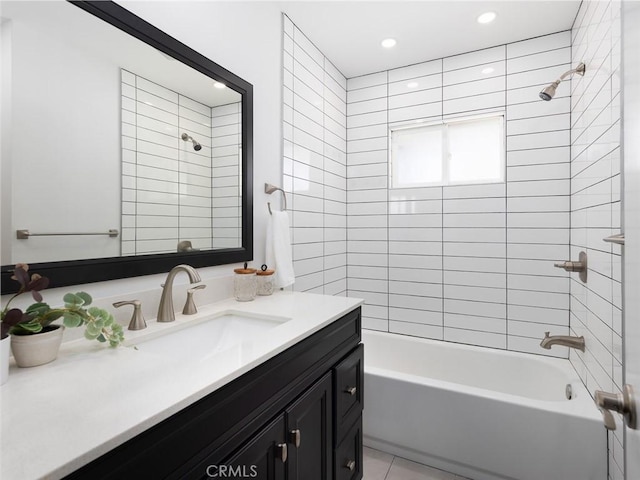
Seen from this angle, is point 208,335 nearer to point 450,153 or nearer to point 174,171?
point 174,171

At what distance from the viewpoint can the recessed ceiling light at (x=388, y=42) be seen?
7.55 ft

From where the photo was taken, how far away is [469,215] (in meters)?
2.46

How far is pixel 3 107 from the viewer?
0.84m

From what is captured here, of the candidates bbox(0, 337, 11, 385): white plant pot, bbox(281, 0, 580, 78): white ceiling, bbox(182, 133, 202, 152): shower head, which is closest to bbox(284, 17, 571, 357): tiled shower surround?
bbox(281, 0, 580, 78): white ceiling

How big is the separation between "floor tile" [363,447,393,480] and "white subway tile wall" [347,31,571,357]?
3.20ft

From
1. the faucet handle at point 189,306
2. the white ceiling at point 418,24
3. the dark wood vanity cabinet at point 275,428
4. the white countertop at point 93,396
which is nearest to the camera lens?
the white countertop at point 93,396

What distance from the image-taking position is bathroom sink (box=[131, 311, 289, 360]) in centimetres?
103

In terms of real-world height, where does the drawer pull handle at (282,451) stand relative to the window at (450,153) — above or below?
below

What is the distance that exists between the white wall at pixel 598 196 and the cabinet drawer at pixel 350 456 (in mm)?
1043

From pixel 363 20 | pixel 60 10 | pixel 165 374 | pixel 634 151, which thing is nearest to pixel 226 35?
pixel 60 10

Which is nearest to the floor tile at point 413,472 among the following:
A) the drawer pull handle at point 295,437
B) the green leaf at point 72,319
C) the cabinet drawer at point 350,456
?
the cabinet drawer at point 350,456

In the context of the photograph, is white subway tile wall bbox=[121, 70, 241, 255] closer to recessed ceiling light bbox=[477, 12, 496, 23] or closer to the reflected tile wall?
the reflected tile wall

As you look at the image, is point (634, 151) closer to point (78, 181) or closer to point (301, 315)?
point (301, 315)

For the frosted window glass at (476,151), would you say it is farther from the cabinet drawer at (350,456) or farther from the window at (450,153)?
the cabinet drawer at (350,456)
